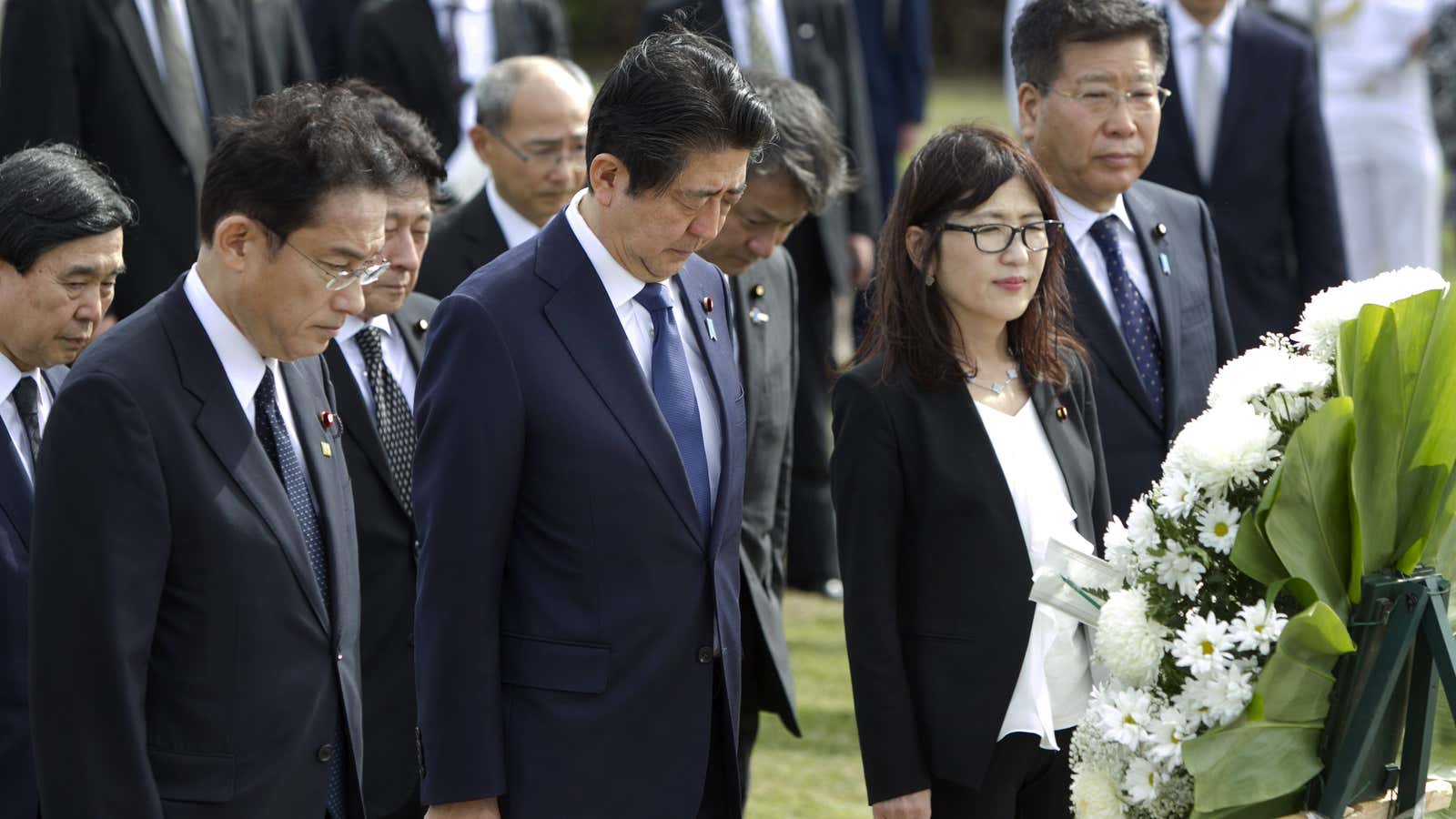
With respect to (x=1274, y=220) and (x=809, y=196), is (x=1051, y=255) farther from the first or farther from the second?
(x=1274, y=220)

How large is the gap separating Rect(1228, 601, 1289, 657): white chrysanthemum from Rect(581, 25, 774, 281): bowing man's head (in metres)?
1.09

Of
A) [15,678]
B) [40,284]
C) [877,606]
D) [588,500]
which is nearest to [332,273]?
[588,500]

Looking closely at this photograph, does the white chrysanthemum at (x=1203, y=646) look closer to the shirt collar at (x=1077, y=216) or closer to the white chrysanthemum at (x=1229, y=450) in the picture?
the white chrysanthemum at (x=1229, y=450)

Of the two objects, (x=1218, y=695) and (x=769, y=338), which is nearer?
(x=1218, y=695)

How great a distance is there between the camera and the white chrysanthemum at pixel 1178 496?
2.56m

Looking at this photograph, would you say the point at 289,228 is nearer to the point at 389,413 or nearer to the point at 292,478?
the point at 292,478

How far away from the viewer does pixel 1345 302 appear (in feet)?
8.80

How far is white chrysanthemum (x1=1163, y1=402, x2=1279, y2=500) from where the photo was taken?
2516 millimetres

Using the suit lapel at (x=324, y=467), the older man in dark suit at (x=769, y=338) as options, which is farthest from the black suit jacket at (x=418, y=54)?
the suit lapel at (x=324, y=467)

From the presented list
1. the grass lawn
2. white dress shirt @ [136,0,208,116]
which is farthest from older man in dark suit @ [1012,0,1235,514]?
white dress shirt @ [136,0,208,116]

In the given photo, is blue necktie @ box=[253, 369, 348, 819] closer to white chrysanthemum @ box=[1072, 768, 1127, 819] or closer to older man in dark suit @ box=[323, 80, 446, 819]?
older man in dark suit @ box=[323, 80, 446, 819]

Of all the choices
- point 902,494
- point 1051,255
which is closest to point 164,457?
point 902,494

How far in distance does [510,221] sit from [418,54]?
2.40 meters

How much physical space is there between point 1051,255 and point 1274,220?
7.18 ft
